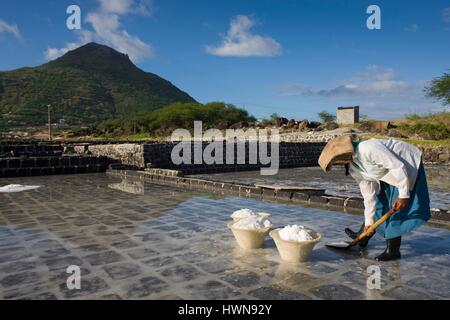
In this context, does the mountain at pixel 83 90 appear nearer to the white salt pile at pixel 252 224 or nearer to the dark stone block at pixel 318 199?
the dark stone block at pixel 318 199

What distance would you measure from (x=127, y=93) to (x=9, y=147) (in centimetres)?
6111

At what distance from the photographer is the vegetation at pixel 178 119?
4116 cm

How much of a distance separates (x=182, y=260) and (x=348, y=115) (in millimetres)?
32891

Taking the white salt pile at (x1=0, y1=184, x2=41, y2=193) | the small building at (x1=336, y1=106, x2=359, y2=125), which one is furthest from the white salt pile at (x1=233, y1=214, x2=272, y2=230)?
the small building at (x1=336, y1=106, x2=359, y2=125)

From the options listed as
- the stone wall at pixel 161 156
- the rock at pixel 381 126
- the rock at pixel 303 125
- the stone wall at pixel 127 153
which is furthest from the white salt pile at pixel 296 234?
the rock at pixel 303 125

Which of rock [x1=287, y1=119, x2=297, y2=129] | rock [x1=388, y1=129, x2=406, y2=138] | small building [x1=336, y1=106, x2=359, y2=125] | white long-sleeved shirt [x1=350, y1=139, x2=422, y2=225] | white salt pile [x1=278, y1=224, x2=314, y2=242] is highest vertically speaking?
small building [x1=336, y1=106, x2=359, y2=125]

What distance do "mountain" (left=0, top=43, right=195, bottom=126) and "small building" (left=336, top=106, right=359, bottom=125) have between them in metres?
36.4

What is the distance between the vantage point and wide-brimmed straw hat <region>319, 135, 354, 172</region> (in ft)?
10.8

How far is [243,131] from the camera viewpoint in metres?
29.7

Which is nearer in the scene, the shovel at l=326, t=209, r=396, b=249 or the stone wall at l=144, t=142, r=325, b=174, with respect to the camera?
the shovel at l=326, t=209, r=396, b=249

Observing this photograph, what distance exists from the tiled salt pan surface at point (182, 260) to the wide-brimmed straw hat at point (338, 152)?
0.95 m
